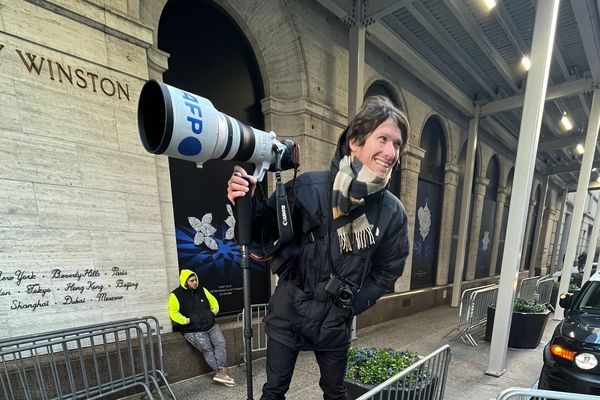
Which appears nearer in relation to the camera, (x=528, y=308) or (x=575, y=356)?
(x=575, y=356)

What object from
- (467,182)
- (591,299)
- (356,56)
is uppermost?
(356,56)

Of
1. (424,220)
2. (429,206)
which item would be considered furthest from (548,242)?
(424,220)

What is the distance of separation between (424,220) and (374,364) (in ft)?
20.4

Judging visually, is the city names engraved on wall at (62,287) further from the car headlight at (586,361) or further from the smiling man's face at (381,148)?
the car headlight at (586,361)

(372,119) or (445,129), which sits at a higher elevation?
(445,129)

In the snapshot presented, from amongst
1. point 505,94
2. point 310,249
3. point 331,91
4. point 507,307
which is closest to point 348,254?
point 310,249

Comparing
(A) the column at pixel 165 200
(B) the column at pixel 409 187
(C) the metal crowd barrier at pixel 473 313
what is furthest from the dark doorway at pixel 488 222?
(A) the column at pixel 165 200

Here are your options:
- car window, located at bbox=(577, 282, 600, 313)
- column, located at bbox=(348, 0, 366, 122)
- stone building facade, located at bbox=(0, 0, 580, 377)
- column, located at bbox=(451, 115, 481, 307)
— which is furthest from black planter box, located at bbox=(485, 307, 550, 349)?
stone building facade, located at bbox=(0, 0, 580, 377)

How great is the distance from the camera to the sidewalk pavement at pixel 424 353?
323 centimetres

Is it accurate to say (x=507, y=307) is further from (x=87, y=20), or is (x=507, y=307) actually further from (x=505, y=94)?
(x=505, y=94)

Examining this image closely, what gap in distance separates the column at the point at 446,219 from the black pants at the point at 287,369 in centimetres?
812

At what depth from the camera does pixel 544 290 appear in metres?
7.65

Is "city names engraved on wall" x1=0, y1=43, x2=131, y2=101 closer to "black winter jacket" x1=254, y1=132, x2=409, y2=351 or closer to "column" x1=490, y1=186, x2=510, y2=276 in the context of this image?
"black winter jacket" x1=254, y1=132, x2=409, y2=351

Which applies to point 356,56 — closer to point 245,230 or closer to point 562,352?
point 245,230
